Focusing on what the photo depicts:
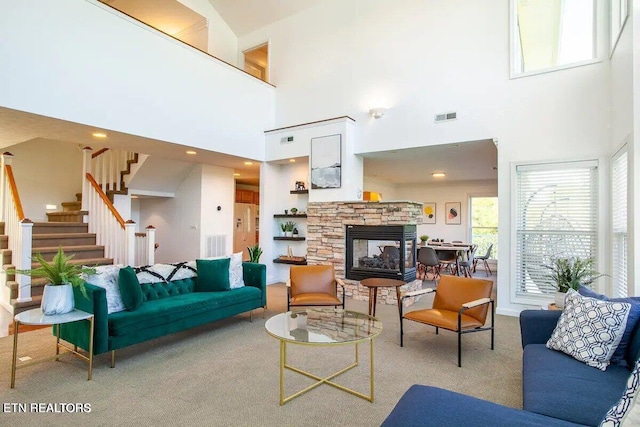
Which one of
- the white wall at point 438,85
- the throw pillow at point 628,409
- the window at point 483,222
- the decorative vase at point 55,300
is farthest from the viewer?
the window at point 483,222

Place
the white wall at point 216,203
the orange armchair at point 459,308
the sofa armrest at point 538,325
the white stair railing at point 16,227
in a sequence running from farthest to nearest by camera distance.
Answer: the white wall at point 216,203, the white stair railing at point 16,227, the orange armchair at point 459,308, the sofa armrest at point 538,325

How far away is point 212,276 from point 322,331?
81.2 inches

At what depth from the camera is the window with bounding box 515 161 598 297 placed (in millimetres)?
4543

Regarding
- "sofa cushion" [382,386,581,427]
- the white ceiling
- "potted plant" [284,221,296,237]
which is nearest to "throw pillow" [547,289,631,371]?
"sofa cushion" [382,386,581,427]

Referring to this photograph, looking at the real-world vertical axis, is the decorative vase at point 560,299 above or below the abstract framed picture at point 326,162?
below

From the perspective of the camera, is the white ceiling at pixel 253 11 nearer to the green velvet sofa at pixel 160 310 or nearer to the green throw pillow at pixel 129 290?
the green velvet sofa at pixel 160 310

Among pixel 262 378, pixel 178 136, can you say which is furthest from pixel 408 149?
pixel 262 378

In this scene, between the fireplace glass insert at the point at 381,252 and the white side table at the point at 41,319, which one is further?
the fireplace glass insert at the point at 381,252

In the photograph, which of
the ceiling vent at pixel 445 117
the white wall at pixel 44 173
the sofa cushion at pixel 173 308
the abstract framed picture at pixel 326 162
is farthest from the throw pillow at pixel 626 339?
the white wall at pixel 44 173

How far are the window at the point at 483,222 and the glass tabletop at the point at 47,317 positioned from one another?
373 inches

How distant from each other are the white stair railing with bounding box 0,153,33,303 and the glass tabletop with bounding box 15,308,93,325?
244cm

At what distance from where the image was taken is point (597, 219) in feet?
14.6

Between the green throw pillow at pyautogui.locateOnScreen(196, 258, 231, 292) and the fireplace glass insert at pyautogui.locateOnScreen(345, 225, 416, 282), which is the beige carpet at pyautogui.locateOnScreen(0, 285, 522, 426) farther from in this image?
the fireplace glass insert at pyautogui.locateOnScreen(345, 225, 416, 282)

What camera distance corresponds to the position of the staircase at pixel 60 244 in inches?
194
